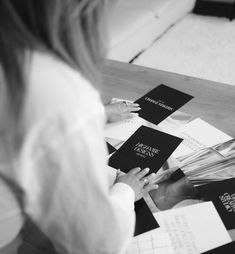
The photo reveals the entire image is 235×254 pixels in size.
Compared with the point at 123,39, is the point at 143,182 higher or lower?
higher

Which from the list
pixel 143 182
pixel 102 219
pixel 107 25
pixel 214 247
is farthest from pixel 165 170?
pixel 107 25

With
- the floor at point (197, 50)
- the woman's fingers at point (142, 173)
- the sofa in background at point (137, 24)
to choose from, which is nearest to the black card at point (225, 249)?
the woman's fingers at point (142, 173)

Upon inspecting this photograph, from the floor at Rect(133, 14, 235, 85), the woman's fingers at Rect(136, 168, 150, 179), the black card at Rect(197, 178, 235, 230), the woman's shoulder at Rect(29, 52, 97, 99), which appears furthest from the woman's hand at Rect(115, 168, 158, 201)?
the floor at Rect(133, 14, 235, 85)

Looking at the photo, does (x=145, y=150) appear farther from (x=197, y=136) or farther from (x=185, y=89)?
(x=185, y=89)

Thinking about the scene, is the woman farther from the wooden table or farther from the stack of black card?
the wooden table

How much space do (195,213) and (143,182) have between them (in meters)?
0.14

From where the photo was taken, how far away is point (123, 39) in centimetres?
230

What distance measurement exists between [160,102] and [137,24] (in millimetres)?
1456

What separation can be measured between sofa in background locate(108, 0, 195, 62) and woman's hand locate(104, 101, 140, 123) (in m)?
1.12

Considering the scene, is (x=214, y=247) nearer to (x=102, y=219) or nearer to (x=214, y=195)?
(x=214, y=195)

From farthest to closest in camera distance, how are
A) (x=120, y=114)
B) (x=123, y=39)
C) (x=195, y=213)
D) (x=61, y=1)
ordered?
(x=123, y=39), (x=120, y=114), (x=195, y=213), (x=61, y=1)

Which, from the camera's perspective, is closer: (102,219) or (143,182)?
(102,219)

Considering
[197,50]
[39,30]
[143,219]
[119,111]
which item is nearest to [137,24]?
[197,50]

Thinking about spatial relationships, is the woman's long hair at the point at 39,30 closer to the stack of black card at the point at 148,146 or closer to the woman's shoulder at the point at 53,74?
the woman's shoulder at the point at 53,74
